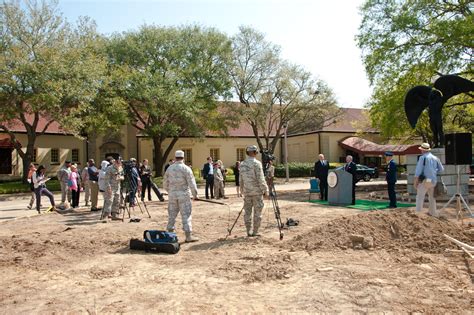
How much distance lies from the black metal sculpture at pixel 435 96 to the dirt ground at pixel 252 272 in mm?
8349

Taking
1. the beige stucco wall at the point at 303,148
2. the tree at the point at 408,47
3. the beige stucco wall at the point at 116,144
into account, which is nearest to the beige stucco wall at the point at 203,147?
the beige stucco wall at the point at 116,144

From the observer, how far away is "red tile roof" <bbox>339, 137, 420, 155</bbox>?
1641 inches

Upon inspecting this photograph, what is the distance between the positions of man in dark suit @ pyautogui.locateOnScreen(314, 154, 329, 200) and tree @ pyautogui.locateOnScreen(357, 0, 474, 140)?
25.8ft

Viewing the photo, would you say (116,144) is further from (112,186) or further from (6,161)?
(112,186)

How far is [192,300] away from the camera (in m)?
4.88

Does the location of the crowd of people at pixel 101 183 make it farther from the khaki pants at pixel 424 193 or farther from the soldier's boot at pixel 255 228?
the khaki pants at pixel 424 193

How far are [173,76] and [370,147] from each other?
22.9m

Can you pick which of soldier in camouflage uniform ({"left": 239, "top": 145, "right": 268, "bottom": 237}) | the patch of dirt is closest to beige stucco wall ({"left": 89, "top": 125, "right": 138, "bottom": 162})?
soldier in camouflage uniform ({"left": 239, "top": 145, "right": 268, "bottom": 237})

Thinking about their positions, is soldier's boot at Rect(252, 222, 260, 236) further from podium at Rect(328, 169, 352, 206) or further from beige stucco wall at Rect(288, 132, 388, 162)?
beige stucco wall at Rect(288, 132, 388, 162)

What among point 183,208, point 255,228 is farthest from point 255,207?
point 183,208

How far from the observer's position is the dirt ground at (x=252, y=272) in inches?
186

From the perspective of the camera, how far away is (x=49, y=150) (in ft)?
119

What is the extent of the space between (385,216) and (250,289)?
14.3 feet

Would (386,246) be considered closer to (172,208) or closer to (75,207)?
(172,208)
